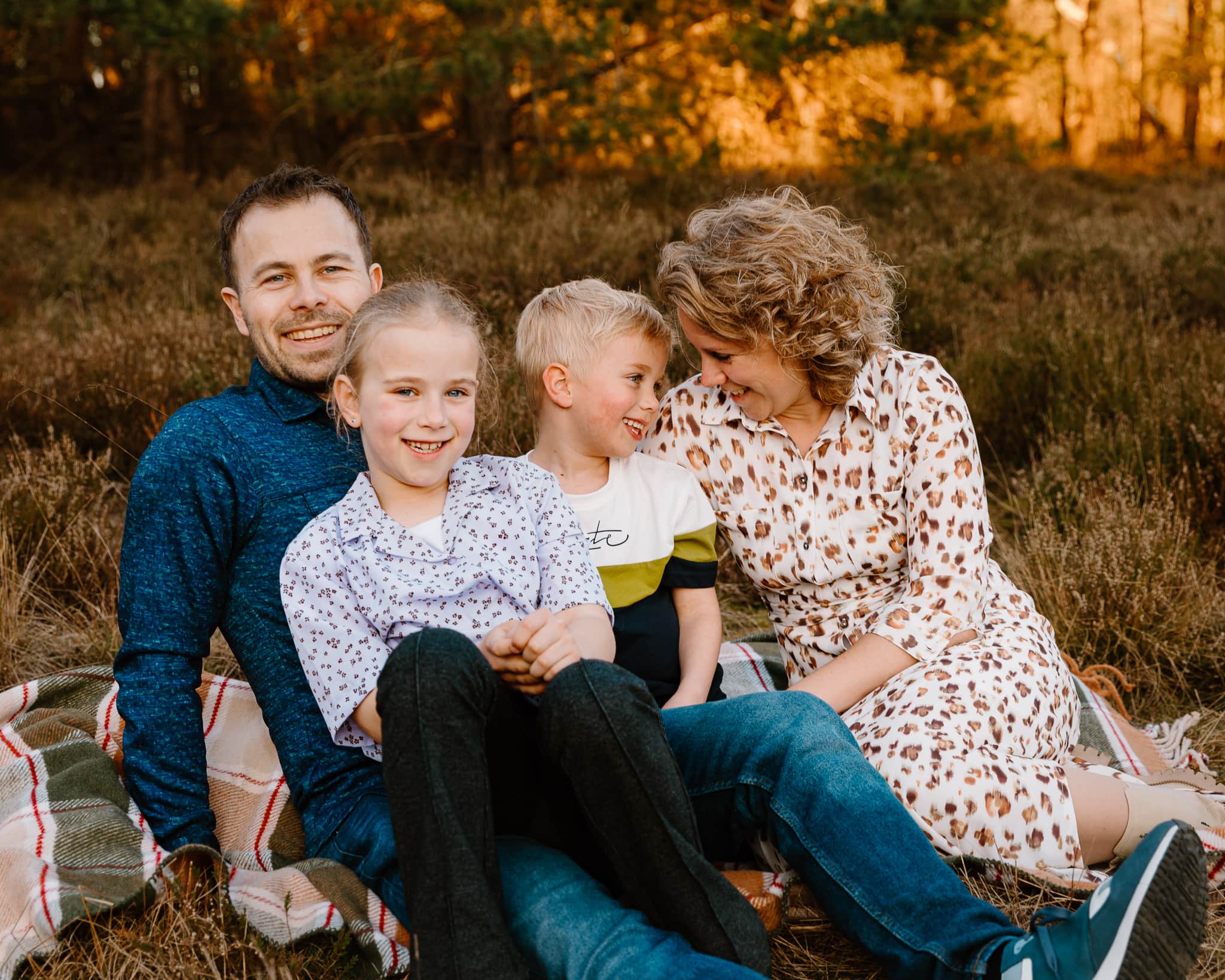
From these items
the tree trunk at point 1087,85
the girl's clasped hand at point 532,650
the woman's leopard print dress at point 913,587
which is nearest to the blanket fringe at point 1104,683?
the woman's leopard print dress at point 913,587

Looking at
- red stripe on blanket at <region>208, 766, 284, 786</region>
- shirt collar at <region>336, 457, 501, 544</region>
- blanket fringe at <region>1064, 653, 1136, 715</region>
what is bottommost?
blanket fringe at <region>1064, 653, 1136, 715</region>

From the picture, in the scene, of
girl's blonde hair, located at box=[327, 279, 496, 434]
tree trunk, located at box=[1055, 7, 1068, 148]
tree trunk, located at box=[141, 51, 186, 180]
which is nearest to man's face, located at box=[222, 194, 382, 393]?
girl's blonde hair, located at box=[327, 279, 496, 434]

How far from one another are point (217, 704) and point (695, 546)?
49.1 inches

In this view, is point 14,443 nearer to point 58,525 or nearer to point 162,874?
point 58,525

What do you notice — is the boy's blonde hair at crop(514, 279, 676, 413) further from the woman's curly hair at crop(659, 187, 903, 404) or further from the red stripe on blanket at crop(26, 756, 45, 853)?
the red stripe on blanket at crop(26, 756, 45, 853)

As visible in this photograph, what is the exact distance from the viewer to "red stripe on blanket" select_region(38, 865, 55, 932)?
1.91 meters

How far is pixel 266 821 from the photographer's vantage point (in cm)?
238

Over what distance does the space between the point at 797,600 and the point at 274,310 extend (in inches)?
56.2

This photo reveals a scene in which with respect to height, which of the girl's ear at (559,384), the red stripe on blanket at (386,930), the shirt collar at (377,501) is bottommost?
the red stripe on blanket at (386,930)

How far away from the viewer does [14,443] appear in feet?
14.8

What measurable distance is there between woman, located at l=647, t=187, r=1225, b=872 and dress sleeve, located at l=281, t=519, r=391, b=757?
0.91m

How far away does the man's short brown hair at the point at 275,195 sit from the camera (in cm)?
243

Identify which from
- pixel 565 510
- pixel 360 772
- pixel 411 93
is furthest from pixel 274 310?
pixel 411 93

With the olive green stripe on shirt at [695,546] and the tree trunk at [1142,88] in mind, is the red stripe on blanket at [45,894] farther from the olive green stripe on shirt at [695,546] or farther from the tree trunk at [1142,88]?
A: the tree trunk at [1142,88]
